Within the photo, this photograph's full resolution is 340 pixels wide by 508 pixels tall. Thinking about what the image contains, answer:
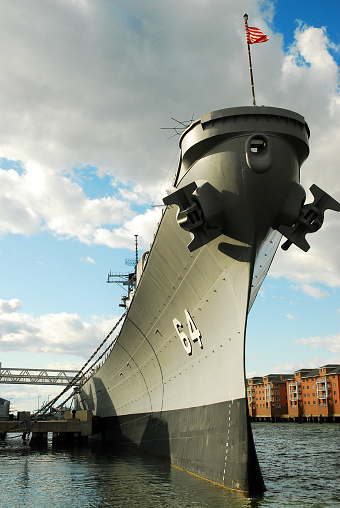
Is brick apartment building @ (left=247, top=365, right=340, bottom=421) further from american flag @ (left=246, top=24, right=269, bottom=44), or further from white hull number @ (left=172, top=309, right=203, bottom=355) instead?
american flag @ (left=246, top=24, right=269, bottom=44)

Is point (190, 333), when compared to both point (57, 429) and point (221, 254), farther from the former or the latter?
point (57, 429)

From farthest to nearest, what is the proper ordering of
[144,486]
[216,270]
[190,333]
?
1. [190,333]
2. [216,270]
3. [144,486]

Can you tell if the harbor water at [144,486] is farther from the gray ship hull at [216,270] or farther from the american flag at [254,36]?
the american flag at [254,36]

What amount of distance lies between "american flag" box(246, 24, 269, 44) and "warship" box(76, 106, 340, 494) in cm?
218

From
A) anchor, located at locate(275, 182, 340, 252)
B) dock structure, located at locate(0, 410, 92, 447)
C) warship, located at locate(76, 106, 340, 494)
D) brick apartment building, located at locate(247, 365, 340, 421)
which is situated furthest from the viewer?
brick apartment building, located at locate(247, 365, 340, 421)

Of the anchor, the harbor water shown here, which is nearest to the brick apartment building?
the harbor water

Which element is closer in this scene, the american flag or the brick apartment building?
the american flag

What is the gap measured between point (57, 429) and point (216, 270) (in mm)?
17849

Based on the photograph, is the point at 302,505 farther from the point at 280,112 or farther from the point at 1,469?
the point at 1,469

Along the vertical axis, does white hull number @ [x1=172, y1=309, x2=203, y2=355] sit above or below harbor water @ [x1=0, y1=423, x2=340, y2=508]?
above

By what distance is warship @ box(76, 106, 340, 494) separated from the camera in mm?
8188

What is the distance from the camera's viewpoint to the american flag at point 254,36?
932 centimetres

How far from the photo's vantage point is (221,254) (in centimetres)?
945

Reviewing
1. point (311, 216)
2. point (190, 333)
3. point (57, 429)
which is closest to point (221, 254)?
point (311, 216)
